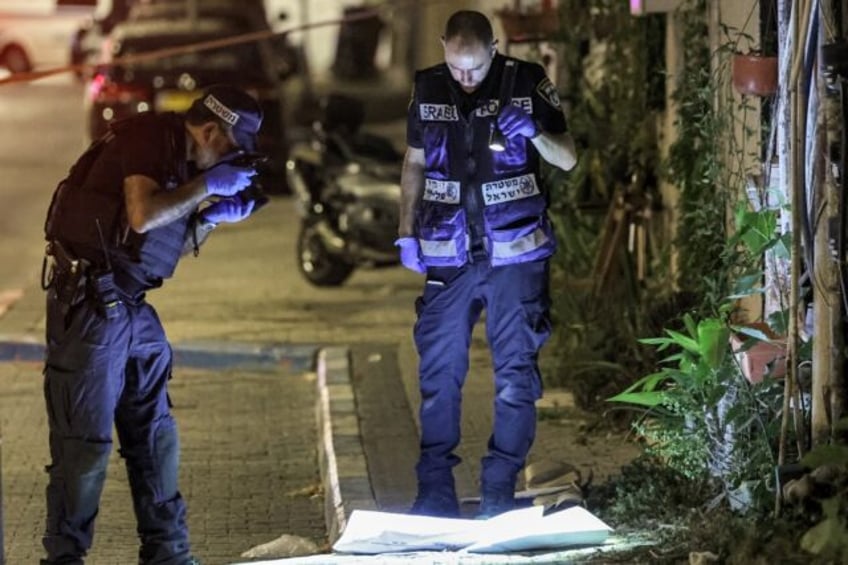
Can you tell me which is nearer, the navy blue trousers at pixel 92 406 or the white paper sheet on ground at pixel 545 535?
the navy blue trousers at pixel 92 406

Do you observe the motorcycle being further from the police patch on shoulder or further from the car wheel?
the car wheel

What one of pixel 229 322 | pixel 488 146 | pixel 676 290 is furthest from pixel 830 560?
pixel 229 322

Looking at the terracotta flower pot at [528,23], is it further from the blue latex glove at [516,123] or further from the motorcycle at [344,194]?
the blue latex glove at [516,123]

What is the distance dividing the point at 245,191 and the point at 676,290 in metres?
3.17

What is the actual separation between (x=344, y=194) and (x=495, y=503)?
6.34 m

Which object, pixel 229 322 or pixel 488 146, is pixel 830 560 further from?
pixel 229 322

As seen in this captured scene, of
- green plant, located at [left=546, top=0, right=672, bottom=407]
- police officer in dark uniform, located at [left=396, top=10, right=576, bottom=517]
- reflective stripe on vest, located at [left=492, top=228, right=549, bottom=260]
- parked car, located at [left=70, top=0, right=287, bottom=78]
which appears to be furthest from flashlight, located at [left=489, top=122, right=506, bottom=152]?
parked car, located at [left=70, top=0, right=287, bottom=78]

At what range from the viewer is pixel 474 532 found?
6520 mm

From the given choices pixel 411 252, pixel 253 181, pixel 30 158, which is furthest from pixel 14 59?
pixel 253 181

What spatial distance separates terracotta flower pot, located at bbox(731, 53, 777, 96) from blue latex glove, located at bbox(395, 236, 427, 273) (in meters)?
1.32

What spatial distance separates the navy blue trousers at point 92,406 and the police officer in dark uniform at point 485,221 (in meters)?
1.07

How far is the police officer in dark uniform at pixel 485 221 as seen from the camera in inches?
263

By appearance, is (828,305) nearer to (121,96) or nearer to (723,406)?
(723,406)

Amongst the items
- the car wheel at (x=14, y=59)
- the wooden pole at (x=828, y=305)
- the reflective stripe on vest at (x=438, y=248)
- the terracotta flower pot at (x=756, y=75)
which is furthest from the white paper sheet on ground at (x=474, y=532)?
the car wheel at (x=14, y=59)
